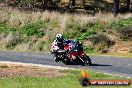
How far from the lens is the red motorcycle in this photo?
2375cm

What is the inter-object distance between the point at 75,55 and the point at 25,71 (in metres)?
4.38

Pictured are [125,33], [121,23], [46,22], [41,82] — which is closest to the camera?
[41,82]

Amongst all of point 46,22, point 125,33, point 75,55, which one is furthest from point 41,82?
point 46,22

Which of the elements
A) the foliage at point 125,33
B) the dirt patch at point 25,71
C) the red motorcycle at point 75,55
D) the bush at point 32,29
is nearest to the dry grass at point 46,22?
the bush at point 32,29

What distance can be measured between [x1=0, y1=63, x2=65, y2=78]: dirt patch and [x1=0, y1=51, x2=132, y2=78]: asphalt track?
2.32 meters

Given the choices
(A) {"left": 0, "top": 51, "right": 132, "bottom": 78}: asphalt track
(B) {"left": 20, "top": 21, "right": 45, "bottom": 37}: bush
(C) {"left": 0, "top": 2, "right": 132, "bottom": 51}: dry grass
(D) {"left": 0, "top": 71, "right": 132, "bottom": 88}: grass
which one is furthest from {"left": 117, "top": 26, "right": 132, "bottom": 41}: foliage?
(D) {"left": 0, "top": 71, "right": 132, "bottom": 88}: grass

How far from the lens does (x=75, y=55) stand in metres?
24.0

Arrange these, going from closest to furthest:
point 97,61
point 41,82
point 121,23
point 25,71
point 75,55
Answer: point 41,82 < point 25,71 < point 75,55 < point 97,61 < point 121,23

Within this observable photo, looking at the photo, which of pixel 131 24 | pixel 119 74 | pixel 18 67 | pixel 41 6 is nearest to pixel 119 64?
pixel 119 74

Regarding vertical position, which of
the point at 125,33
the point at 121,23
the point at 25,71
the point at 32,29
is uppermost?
the point at 25,71

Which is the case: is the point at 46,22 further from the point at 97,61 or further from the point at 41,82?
the point at 41,82

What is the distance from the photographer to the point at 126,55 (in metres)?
29.4

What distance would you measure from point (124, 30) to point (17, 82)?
18461mm

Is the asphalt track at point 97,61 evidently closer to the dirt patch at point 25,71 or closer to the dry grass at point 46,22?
the dirt patch at point 25,71
